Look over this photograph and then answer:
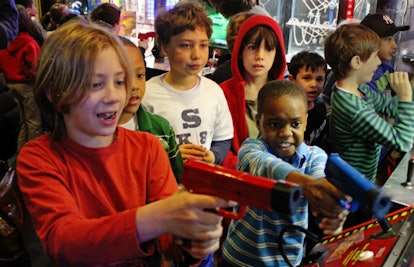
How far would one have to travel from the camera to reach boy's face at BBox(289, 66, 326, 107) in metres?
2.29

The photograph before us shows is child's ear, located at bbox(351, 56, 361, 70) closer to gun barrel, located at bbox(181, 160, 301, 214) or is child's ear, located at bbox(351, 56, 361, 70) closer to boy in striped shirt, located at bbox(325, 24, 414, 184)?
boy in striped shirt, located at bbox(325, 24, 414, 184)


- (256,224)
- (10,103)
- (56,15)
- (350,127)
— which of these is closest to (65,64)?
(256,224)

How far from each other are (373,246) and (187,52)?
1061 mm

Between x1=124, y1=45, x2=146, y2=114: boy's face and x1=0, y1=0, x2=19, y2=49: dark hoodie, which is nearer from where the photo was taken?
x1=124, y1=45, x2=146, y2=114: boy's face

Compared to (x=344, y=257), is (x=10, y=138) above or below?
below

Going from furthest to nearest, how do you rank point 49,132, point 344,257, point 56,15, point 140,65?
point 56,15
point 140,65
point 344,257
point 49,132

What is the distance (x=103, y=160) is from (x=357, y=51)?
4.40 ft

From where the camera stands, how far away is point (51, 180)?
92cm

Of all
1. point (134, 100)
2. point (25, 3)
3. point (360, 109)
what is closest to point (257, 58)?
point (360, 109)

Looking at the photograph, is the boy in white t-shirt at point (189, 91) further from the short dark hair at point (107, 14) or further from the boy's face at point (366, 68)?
the short dark hair at point (107, 14)

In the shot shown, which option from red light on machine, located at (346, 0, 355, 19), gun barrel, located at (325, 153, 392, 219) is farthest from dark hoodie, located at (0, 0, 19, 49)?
red light on machine, located at (346, 0, 355, 19)

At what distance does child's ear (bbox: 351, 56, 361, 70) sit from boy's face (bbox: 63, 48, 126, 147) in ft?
4.04

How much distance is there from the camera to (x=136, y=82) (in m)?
1.47

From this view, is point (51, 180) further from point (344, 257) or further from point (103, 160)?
point (344, 257)
